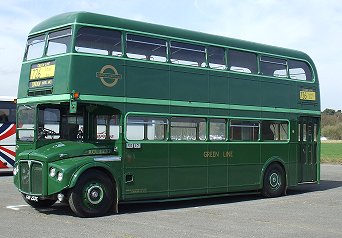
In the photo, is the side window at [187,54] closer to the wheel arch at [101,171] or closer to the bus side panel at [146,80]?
the bus side panel at [146,80]

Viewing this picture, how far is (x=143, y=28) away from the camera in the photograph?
40.5ft

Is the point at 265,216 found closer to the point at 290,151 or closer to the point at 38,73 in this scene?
the point at 290,151

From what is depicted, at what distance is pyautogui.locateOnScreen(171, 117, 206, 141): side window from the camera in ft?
42.3

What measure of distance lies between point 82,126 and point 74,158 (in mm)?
1248

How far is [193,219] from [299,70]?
24.1 feet

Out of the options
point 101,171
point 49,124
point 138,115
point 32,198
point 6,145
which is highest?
point 138,115

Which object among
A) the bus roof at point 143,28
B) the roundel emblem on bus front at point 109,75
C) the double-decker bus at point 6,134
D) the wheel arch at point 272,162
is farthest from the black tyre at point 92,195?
the double-decker bus at point 6,134

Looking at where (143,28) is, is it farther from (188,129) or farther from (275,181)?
(275,181)

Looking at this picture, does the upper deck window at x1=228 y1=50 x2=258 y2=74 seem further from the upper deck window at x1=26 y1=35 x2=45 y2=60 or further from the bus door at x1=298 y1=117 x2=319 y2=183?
the upper deck window at x1=26 y1=35 x2=45 y2=60

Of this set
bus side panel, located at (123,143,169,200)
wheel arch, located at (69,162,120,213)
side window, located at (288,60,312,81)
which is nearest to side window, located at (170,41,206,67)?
bus side panel, located at (123,143,169,200)

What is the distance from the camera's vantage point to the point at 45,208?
489 inches

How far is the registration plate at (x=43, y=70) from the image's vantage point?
37.8 feet

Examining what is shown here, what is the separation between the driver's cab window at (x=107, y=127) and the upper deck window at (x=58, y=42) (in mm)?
1760

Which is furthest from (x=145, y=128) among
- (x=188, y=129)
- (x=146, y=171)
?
(x=188, y=129)
